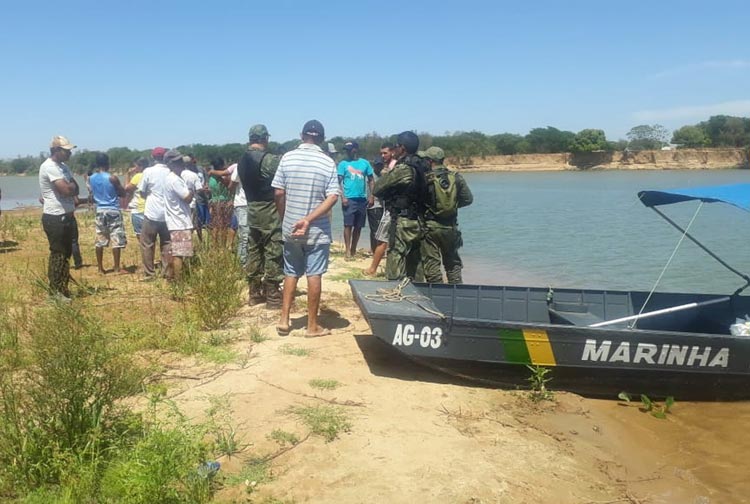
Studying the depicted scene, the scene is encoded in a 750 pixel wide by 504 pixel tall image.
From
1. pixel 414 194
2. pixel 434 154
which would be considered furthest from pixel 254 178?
pixel 434 154

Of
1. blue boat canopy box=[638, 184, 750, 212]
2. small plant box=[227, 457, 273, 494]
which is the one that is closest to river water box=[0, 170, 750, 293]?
blue boat canopy box=[638, 184, 750, 212]

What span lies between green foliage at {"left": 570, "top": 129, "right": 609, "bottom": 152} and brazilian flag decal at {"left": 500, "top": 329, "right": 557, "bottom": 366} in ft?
218

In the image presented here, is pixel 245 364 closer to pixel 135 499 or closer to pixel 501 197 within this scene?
pixel 135 499

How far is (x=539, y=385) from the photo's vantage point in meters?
5.13

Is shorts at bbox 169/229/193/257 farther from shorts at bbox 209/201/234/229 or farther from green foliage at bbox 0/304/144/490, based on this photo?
green foliage at bbox 0/304/144/490

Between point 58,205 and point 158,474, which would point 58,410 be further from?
point 58,205

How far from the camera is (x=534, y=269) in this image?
13.6 m

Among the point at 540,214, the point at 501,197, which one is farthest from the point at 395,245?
the point at 501,197

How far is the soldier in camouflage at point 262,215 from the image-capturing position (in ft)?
21.2

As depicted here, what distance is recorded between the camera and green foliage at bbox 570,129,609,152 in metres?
67.9

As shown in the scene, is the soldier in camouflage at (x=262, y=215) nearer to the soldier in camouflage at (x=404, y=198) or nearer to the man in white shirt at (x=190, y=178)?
the soldier in camouflage at (x=404, y=198)

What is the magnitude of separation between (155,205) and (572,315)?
16.9 ft

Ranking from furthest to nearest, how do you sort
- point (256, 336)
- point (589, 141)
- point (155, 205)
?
1. point (589, 141)
2. point (155, 205)
3. point (256, 336)

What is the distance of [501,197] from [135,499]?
3144 cm
